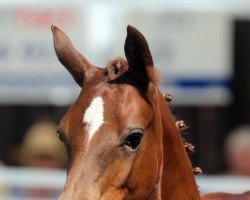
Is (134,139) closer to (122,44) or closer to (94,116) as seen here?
(94,116)

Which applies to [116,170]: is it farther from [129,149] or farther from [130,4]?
[130,4]

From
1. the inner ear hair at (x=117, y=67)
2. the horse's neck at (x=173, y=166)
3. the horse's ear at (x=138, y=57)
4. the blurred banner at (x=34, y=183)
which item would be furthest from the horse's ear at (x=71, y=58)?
the blurred banner at (x=34, y=183)

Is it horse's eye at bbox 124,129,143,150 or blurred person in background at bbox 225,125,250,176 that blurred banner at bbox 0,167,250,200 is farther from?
horse's eye at bbox 124,129,143,150

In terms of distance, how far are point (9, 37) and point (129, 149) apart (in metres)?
6.29

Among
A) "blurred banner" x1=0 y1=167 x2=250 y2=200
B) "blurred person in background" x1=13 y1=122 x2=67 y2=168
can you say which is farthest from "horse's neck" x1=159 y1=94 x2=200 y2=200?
"blurred person in background" x1=13 y1=122 x2=67 y2=168

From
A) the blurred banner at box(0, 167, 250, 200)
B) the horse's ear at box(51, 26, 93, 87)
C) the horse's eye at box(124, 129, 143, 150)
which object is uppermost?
the blurred banner at box(0, 167, 250, 200)

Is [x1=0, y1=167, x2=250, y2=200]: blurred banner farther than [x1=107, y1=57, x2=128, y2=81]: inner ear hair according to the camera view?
Yes

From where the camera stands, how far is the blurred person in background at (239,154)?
356 inches

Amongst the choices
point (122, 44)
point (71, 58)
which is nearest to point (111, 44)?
point (122, 44)

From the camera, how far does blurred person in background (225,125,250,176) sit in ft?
29.7

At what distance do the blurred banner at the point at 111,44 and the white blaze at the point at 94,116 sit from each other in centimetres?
578

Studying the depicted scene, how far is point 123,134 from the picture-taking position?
14.7 ft

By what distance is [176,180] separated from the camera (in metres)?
4.87

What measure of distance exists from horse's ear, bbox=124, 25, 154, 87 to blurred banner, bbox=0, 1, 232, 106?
5598 millimetres
